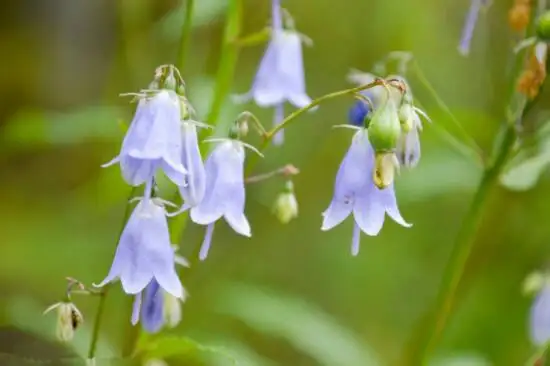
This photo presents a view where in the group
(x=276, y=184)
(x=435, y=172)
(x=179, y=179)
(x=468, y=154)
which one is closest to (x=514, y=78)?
(x=468, y=154)

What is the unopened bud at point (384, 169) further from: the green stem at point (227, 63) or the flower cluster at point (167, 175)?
the green stem at point (227, 63)

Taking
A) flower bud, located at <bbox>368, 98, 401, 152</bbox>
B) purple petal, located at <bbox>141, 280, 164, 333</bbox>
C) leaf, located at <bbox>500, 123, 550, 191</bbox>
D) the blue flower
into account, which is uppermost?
the blue flower

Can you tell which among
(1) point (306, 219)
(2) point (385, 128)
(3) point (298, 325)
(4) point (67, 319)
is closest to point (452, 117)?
(2) point (385, 128)

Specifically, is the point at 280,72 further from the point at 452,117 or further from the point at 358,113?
the point at 452,117

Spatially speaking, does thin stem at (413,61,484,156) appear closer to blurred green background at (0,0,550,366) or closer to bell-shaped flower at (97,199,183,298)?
blurred green background at (0,0,550,366)

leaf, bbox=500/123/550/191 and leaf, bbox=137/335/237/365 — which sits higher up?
leaf, bbox=500/123/550/191

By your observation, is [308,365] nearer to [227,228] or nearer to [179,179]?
[227,228]

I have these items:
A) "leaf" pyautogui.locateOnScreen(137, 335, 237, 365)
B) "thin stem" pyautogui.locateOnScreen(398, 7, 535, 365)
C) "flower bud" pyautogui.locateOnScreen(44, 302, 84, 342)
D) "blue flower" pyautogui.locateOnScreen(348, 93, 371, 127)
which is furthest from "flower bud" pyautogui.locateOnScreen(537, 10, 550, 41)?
"flower bud" pyautogui.locateOnScreen(44, 302, 84, 342)
